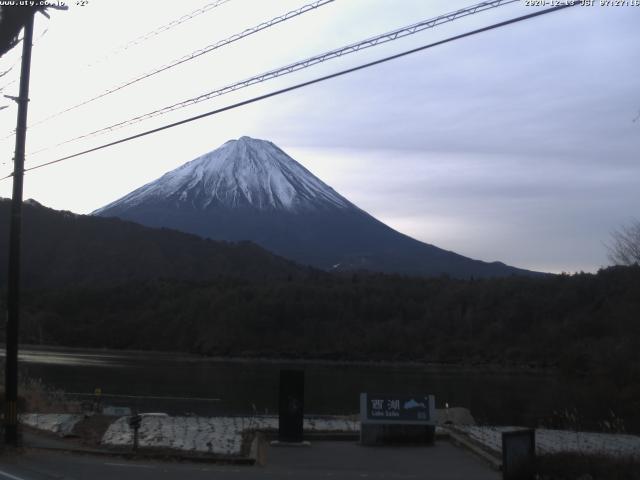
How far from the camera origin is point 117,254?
129375mm

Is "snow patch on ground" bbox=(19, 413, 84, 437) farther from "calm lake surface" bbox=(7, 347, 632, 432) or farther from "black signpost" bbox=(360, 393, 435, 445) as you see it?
"calm lake surface" bbox=(7, 347, 632, 432)

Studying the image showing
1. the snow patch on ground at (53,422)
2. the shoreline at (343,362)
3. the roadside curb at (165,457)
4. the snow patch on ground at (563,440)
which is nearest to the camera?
the roadside curb at (165,457)

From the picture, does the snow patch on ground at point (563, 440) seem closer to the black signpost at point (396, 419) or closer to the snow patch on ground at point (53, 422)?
the black signpost at point (396, 419)

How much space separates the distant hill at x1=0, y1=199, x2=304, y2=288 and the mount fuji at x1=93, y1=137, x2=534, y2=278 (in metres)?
31.0

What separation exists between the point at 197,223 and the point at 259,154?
1997 centimetres

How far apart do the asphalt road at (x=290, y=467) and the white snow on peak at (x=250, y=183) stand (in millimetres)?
162704

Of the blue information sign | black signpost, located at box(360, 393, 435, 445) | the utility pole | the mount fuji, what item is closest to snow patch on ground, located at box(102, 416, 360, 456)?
black signpost, located at box(360, 393, 435, 445)

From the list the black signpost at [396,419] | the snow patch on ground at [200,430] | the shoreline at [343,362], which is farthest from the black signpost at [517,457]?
the shoreline at [343,362]

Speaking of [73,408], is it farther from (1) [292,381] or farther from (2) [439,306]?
(2) [439,306]

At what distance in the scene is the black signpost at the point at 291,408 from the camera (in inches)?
674

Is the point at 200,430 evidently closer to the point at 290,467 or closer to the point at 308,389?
the point at 290,467

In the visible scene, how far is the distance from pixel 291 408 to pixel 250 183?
556 ft

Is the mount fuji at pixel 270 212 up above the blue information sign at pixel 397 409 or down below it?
above

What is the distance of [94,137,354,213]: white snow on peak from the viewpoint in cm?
18112
